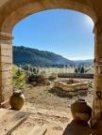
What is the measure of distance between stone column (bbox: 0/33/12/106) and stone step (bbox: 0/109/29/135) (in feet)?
4.84

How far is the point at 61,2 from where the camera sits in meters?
4.48

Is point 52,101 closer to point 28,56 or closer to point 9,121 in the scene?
point 9,121

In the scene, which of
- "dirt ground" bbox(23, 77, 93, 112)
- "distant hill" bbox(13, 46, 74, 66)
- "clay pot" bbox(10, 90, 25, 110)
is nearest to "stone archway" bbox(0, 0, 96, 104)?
"clay pot" bbox(10, 90, 25, 110)

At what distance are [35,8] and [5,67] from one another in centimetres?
165

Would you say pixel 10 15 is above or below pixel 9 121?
above

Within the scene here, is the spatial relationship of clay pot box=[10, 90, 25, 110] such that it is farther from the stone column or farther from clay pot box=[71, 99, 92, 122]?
clay pot box=[71, 99, 92, 122]

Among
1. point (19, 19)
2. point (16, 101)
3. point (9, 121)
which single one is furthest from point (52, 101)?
point (9, 121)

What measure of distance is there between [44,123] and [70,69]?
14.4 meters

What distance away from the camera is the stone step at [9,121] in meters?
2.92

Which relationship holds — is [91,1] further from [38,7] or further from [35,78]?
[35,78]

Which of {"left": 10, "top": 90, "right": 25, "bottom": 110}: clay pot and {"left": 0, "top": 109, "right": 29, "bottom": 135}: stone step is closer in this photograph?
{"left": 0, "top": 109, "right": 29, "bottom": 135}: stone step

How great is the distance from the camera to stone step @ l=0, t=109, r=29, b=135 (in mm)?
2915

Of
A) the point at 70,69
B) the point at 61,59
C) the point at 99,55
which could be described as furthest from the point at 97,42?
the point at 61,59

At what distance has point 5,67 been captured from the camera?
514 cm
